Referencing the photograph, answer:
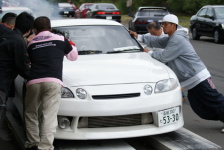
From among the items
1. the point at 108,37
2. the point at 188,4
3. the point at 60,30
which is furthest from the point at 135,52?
the point at 188,4

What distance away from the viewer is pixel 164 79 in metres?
6.10

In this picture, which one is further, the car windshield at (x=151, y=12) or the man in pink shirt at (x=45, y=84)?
the car windshield at (x=151, y=12)

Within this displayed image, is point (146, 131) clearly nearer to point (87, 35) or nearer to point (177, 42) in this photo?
point (177, 42)

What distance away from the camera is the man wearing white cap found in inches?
261

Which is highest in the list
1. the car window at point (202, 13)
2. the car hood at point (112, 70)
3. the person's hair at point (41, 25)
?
the person's hair at point (41, 25)

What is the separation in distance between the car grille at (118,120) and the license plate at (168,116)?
123 mm

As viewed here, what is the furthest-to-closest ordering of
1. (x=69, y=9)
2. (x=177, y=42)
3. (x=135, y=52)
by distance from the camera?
(x=69, y=9), (x=135, y=52), (x=177, y=42)

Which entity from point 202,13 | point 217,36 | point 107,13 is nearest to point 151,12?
point 202,13

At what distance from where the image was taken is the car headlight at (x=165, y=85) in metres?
6.00

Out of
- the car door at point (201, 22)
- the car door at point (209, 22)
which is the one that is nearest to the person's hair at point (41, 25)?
the car door at point (209, 22)

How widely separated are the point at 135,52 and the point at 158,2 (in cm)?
4621

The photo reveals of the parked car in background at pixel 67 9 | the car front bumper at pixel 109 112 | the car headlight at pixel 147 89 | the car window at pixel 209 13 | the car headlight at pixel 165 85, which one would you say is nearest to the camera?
the car front bumper at pixel 109 112

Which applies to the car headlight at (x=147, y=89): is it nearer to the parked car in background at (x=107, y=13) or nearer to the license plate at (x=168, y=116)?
the license plate at (x=168, y=116)

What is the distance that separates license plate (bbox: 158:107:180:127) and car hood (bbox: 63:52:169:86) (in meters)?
0.39
